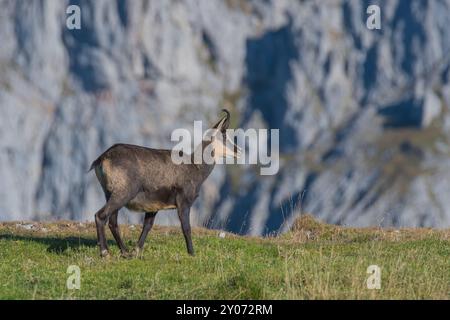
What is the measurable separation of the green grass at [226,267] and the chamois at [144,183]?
0.88 metres

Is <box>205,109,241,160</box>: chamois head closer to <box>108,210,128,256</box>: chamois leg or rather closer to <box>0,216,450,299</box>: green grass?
<box>0,216,450,299</box>: green grass

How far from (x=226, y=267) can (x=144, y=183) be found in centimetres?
348

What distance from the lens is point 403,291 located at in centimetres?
1636

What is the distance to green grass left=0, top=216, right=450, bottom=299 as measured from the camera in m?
16.3

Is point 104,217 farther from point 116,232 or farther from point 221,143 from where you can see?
point 221,143

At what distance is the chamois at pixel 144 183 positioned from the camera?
21.0 metres

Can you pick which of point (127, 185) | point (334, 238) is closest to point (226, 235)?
point (334, 238)

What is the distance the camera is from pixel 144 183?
21.5m

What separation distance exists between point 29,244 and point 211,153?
5724 millimetres

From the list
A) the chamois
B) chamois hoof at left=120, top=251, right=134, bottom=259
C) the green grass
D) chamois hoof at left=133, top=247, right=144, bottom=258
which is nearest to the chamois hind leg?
the chamois

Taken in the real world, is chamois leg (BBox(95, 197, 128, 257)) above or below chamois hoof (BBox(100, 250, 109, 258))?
above

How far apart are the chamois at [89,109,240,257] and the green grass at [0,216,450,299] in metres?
0.88

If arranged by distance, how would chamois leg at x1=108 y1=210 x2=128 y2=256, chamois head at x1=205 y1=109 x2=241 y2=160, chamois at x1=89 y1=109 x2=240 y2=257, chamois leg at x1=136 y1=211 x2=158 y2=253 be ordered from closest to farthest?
chamois at x1=89 y1=109 x2=240 y2=257, chamois leg at x1=108 y1=210 x2=128 y2=256, chamois leg at x1=136 y1=211 x2=158 y2=253, chamois head at x1=205 y1=109 x2=241 y2=160
